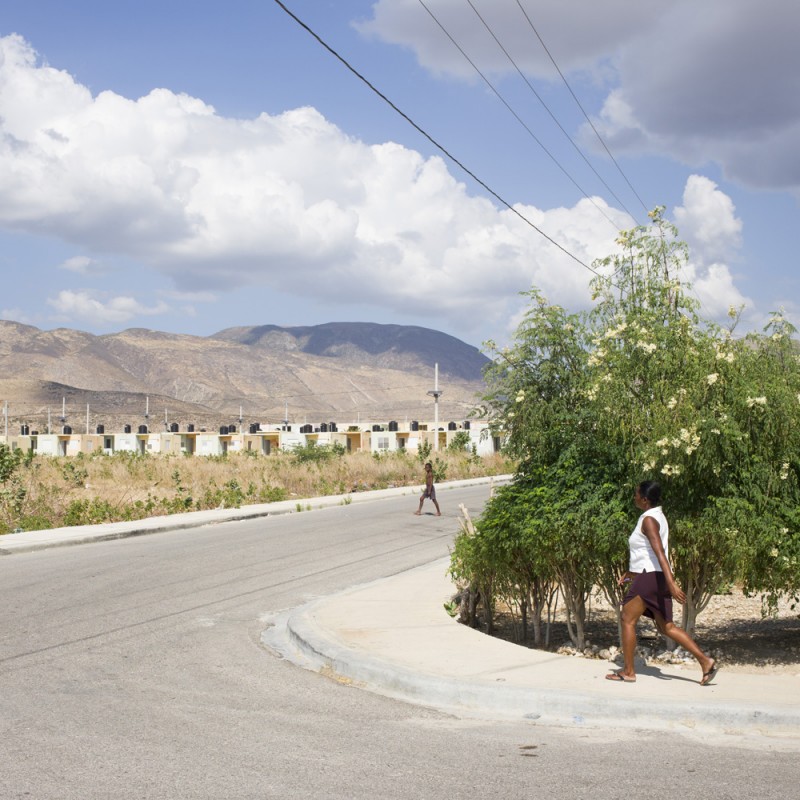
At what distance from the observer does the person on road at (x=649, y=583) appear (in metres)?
7.38

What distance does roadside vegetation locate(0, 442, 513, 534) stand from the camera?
73.8ft

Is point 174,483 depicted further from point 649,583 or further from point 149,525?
point 649,583

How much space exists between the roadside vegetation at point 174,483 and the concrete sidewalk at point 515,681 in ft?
8.30

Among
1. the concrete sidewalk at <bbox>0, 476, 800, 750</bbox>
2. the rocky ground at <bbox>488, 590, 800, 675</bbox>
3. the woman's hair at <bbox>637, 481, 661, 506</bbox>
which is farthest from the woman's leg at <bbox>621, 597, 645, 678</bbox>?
the rocky ground at <bbox>488, 590, 800, 675</bbox>

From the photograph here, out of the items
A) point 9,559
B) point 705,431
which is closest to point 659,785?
point 705,431

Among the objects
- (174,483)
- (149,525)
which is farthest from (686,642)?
(174,483)

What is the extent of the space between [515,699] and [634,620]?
123cm

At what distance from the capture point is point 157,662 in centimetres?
838

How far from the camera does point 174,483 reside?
106 ft

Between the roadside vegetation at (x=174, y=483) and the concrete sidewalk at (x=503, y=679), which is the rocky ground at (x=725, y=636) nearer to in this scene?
the concrete sidewalk at (x=503, y=679)

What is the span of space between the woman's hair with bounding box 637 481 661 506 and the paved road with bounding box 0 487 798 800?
6.14 feet

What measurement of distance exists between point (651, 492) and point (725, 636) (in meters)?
3.93

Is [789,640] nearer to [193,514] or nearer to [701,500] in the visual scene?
[701,500]

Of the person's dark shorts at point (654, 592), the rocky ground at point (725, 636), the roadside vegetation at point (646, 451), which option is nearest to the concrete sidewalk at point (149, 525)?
the rocky ground at point (725, 636)
